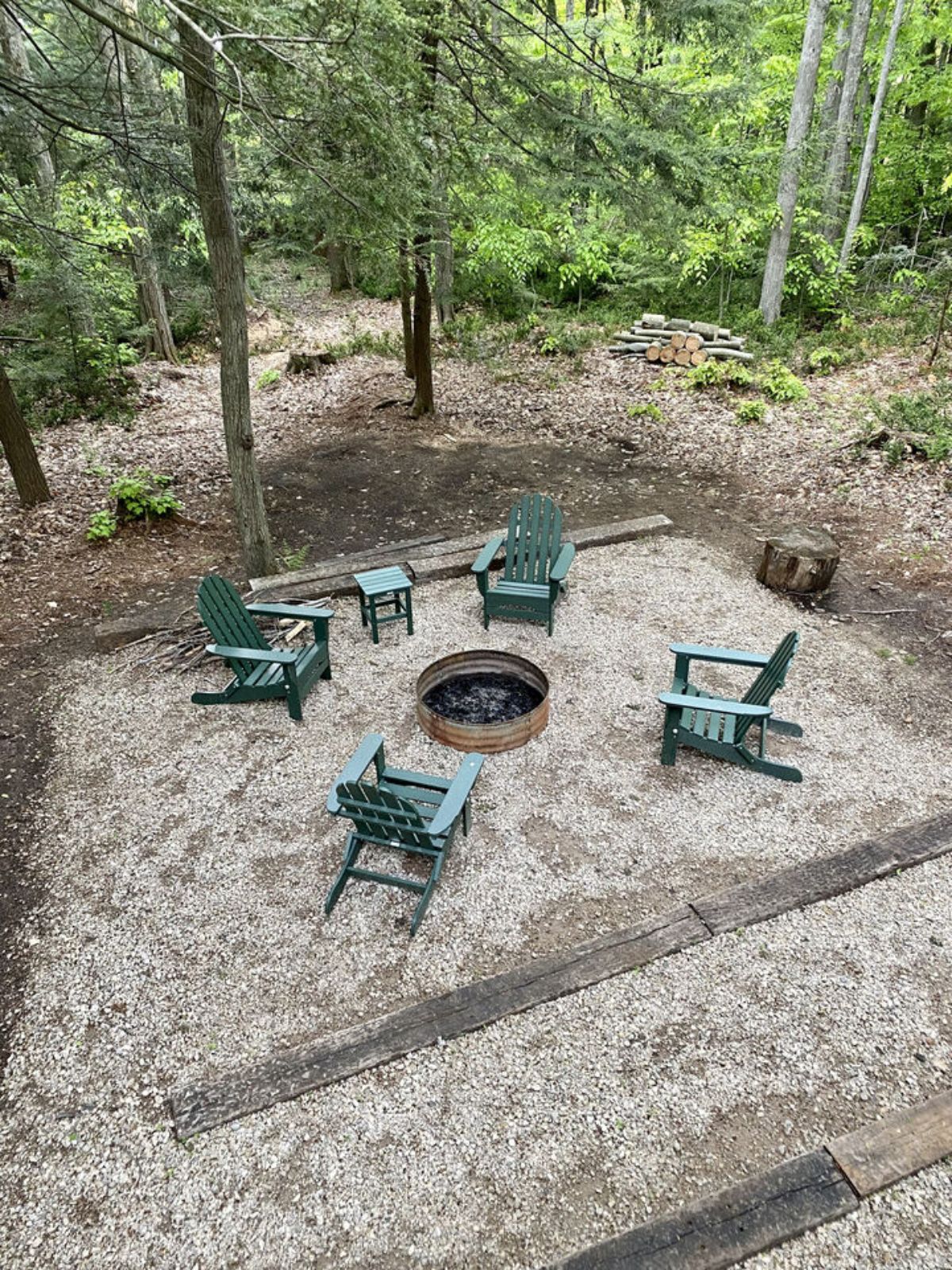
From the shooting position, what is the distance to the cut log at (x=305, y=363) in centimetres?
1235

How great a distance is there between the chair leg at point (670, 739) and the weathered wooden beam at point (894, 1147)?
1.98 metres

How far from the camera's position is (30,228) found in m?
6.58

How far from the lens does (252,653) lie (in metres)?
4.37

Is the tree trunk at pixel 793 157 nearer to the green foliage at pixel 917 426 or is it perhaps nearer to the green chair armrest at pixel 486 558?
the green foliage at pixel 917 426

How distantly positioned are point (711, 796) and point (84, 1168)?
3.34 m

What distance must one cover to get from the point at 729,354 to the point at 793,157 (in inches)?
109

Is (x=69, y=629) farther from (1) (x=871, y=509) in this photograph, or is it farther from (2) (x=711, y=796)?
(1) (x=871, y=509)

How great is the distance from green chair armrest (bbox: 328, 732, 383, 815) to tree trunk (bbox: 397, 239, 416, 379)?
15.5 feet

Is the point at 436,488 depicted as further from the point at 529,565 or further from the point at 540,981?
the point at 540,981

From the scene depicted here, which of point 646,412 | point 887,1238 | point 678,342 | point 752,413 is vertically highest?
point 678,342

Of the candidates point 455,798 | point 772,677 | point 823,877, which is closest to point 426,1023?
point 455,798

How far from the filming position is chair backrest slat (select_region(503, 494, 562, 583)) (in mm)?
5477

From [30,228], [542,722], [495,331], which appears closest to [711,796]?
[542,722]

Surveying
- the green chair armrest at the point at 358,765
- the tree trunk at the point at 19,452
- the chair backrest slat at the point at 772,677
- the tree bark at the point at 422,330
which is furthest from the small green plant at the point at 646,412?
the green chair armrest at the point at 358,765
